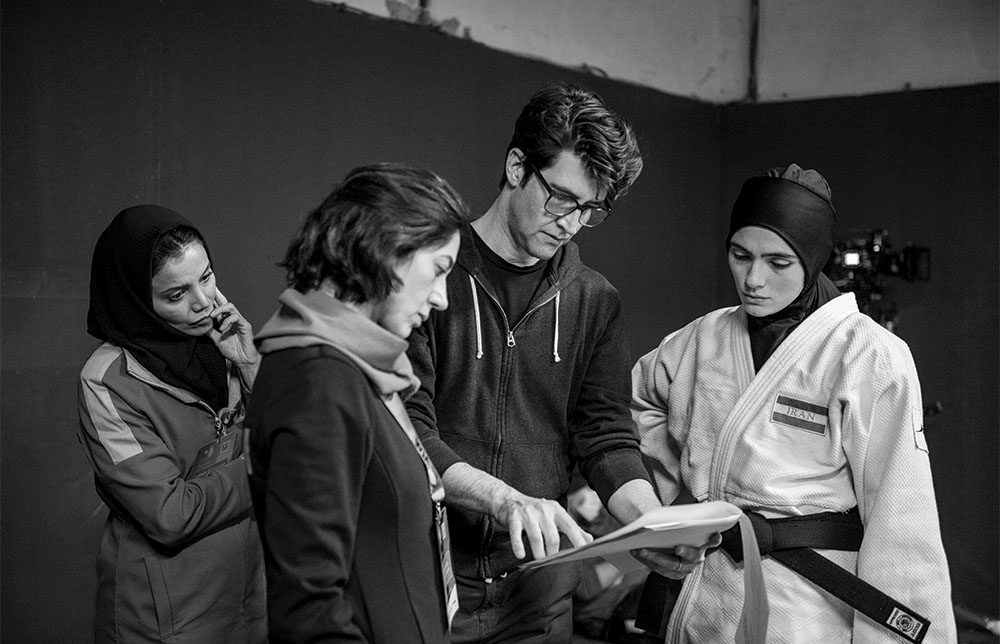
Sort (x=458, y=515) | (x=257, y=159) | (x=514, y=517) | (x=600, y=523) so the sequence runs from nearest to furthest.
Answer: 1. (x=514, y=517)
2. (x=458, y=515)
3. (x=600, y=523)
4. (x=257, y=159)

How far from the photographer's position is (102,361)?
1900 mm

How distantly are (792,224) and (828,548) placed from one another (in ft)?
1.95

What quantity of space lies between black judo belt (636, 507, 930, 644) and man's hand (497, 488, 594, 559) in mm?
512

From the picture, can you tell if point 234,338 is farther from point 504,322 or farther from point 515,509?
point 515,509

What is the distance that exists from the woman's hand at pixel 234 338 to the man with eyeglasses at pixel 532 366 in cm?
53

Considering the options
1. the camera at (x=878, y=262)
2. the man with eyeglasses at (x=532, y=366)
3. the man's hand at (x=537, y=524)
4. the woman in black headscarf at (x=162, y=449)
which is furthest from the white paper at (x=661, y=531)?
the camera at (x=878, y=262)

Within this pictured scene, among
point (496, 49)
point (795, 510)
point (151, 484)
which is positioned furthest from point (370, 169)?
point (496, 49)

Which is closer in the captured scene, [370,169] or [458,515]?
[370,169]

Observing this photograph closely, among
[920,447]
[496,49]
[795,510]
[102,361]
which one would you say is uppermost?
[496,49]

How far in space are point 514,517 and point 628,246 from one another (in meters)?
3.02

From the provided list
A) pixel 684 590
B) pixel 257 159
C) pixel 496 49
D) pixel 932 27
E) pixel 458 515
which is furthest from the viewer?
pixel 932 27

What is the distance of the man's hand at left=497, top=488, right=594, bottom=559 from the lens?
140 cm

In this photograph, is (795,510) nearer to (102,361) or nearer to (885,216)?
(102,361)

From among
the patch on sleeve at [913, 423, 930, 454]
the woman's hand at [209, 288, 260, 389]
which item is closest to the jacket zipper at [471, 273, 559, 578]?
the woman's hand at [209, 288, 260, 389]
